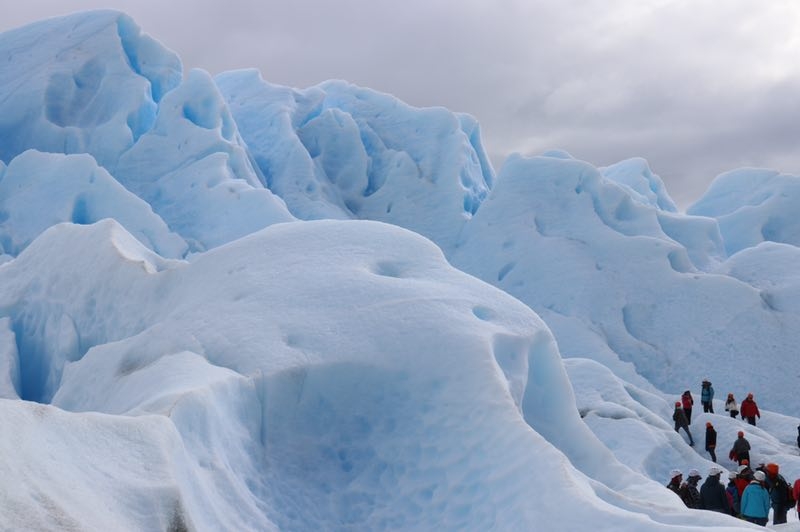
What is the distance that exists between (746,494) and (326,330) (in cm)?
497

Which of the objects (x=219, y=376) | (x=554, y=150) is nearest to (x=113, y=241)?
(x=219, y=376)

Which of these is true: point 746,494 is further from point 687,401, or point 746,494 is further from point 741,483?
point 687,401

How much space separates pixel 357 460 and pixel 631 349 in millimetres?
15938

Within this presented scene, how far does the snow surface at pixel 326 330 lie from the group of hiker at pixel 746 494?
508 millimetres

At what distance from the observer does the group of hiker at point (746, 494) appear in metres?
8.97

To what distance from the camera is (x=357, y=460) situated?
7.41 metres

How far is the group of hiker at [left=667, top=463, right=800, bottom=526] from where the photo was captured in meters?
8.97

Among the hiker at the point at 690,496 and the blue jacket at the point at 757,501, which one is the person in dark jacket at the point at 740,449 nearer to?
the hiker at the point at 690,496

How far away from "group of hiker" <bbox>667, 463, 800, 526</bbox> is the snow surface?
508 millimetres

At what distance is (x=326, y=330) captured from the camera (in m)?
8.09

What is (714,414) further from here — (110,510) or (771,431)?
(110,510)

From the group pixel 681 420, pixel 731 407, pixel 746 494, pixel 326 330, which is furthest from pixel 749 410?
pixel 326 330

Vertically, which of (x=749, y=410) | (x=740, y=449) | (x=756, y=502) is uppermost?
(x=756, y=502)

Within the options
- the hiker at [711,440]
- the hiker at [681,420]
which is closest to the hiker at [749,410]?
the hiker at [681,420]
